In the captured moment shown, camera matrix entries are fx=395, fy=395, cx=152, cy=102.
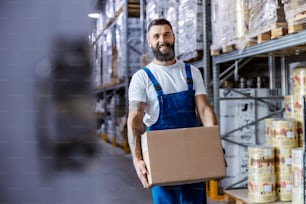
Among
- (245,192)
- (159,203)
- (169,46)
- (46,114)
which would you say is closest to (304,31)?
(169,46)

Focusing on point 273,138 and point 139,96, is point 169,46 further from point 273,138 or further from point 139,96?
point 273,138

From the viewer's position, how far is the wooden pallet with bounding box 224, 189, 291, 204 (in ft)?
9.12

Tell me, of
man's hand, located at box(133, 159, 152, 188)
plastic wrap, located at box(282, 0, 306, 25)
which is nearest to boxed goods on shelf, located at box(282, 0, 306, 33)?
plastic wrap, located at box(282, 0, 306, 25)

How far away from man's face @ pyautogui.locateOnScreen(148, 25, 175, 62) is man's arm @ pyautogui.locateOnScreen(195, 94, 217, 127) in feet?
0.76

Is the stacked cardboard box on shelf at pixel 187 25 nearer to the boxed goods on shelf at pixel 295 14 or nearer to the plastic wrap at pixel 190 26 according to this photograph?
the plastic wrap at pixel 190 26

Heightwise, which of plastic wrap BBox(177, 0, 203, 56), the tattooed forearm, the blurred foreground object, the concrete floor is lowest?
the concrete floor

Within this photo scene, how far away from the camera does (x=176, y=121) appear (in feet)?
5.83

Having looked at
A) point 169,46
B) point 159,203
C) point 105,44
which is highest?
point 105,44

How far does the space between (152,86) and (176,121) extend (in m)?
0.19

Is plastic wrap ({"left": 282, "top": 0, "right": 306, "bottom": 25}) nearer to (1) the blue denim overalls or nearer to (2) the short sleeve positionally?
(1) the blue denim overalls

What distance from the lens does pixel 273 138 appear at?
8.70ft

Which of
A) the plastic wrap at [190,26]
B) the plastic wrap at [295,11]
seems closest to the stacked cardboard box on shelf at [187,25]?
the plastic wrap at [190,26]

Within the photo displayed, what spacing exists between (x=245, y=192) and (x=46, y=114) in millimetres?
2470

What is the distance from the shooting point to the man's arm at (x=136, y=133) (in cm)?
165
